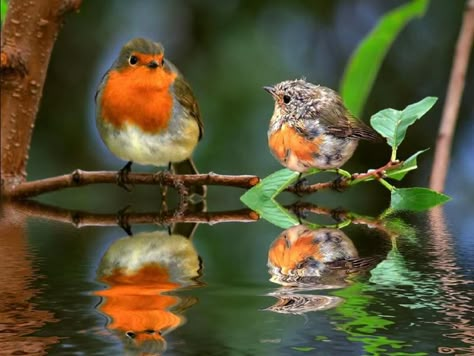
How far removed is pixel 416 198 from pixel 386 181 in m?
0.04

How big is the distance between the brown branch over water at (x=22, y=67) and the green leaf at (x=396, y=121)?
0.60 m

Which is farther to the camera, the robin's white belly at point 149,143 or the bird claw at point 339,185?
the robin's white belly at point 149,143

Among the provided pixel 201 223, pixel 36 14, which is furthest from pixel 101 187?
pixel 201 223

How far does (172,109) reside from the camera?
1.46 m

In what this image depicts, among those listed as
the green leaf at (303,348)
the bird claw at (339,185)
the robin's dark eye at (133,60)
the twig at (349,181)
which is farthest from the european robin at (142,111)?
the green leaf at (303,348)

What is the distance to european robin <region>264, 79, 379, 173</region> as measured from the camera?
39.3 inches

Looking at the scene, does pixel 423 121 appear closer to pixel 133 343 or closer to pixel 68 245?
pixel 68 245

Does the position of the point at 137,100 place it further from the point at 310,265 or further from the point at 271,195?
the point at 310,265

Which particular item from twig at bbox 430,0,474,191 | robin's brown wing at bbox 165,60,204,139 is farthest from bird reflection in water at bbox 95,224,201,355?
robin's brown wing at bbox 165,60,204,139

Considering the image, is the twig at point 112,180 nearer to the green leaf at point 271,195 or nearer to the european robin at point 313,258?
the green leaf at point 271,195

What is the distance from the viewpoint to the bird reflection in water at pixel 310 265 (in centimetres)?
62

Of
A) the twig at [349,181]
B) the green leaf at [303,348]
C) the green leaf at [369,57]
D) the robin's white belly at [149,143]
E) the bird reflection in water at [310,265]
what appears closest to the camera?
the green leaf at [303,348]

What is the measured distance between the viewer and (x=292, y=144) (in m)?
1.00

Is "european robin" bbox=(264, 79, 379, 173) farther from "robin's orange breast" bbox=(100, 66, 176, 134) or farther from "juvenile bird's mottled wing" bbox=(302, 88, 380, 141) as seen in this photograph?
"robin's orange breast" bbox=(100, 66, 176, 134)
